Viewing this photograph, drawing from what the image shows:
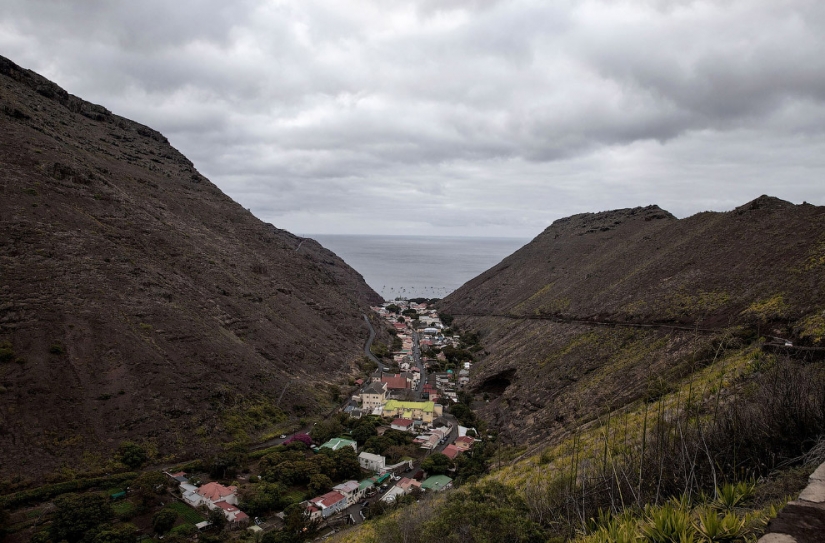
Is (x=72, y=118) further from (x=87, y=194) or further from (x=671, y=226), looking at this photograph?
(x=671, y=226)

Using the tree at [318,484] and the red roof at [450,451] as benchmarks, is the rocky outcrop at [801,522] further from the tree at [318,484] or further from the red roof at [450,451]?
the red roof at [450,451]

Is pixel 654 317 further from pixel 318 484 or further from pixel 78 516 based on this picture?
pixel 78 516

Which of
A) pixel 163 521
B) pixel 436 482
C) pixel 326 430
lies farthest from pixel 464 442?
pixel 163 521

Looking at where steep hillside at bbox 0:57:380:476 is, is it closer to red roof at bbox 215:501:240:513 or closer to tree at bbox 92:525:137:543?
red roof at bbox 215:501:240:513

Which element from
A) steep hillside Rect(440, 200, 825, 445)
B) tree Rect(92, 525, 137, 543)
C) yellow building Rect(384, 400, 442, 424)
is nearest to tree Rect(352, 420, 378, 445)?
yellow building Rect(384, 400, 442, 424)

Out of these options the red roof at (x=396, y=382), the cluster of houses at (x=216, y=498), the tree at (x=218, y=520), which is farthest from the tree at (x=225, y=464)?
the red roof at (x=396, y=382)
